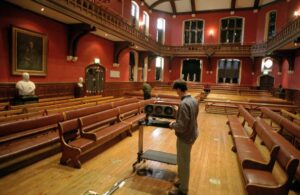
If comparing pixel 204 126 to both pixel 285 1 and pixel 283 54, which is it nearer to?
pixel 283 54

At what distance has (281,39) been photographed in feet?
33.2

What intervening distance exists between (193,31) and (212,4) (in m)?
2.55

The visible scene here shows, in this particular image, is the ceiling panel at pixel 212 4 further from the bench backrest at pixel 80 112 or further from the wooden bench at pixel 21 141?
the wooden bench at pixel 21 141

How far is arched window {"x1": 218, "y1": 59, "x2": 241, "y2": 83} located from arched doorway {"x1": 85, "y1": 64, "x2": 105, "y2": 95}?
36.9ft

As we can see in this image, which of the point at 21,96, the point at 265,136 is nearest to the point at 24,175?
the point at 21,96

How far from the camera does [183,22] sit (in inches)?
698

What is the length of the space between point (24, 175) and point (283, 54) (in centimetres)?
1267

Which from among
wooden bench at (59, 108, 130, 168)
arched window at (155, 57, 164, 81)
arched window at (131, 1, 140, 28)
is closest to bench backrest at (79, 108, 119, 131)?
wooden bench at (59, 108, 130, 168)

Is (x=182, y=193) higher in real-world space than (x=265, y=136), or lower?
Answer: lower

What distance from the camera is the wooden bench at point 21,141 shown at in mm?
2969

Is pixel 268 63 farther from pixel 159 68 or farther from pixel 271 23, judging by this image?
pixel 159 68

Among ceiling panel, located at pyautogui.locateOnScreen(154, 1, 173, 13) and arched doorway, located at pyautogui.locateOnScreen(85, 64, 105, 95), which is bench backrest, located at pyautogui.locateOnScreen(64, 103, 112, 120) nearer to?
arched doorway, located at pyautogui.locateOnScreen(85, 64, 105, 95)

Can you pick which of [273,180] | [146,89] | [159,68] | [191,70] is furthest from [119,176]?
[191,70]

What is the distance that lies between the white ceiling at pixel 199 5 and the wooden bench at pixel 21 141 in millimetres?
14167
